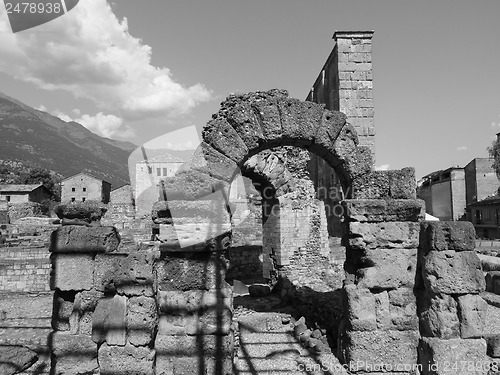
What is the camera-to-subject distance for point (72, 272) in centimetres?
480

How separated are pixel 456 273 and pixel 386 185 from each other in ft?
5.35

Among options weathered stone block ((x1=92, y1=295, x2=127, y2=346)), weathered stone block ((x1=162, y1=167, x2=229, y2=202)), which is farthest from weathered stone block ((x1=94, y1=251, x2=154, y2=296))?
weathered stone block ((x1=162, y1=167, x2=229, y2=202))

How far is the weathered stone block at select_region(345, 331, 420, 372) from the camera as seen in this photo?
5.27 meters

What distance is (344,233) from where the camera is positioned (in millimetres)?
5820

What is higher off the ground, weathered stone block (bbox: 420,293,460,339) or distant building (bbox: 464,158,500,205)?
distant building (bbox: 464,158,500,205)

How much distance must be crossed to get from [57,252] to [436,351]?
510 centimetres

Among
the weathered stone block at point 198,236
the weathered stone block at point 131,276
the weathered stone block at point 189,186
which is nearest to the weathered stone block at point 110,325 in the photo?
the weathered stone block at point 131,276

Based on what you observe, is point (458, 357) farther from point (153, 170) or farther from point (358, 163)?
point (153, 170)

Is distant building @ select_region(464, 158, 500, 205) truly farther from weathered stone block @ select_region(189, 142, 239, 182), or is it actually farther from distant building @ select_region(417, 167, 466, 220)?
weathered stone block @ select_region(189, 142, 239, 182)

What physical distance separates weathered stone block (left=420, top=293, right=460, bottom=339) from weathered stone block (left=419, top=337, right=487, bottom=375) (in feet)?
0.32

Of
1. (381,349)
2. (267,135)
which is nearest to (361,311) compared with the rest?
(381,349)

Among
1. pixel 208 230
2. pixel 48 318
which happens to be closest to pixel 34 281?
pixel 48 318

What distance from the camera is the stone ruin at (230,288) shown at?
4.51 meters

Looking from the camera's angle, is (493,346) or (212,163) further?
(493,346)
